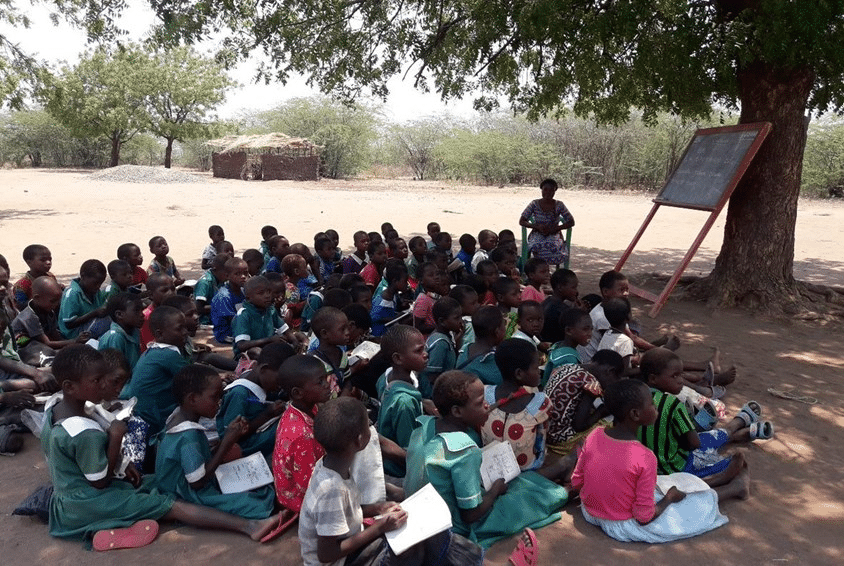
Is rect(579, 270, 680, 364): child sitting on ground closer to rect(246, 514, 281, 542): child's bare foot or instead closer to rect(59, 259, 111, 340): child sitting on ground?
rect(246, 514, 281, 542): child's bare foot

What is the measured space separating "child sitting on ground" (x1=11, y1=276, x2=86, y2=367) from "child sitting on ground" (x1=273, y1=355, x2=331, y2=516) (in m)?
2.54

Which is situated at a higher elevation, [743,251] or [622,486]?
[743,251]

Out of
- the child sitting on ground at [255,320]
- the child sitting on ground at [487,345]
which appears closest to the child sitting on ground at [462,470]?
the child sitting on ground at [487,345]

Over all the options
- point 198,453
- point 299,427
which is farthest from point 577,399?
point 198,453

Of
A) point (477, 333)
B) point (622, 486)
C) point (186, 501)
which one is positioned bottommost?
point (186, 501)

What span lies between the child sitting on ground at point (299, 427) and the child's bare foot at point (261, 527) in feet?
0.44

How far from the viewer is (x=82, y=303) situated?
16.3 ft

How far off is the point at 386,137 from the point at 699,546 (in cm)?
3573

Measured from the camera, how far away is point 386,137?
1454 inches

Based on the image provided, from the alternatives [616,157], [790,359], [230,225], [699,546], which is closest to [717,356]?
[790,359]

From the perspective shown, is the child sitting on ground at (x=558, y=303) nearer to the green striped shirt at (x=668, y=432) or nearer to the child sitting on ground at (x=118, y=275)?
the green striped shirt at (x=668, y=432)

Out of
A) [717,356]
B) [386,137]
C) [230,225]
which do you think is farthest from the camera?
[386,137]

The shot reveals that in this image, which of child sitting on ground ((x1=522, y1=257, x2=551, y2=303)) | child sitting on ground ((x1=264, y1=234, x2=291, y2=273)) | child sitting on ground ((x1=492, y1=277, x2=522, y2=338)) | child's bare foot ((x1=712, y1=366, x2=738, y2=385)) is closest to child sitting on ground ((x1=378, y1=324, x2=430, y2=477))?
child sitting on ground ((x1=492, y1=277, x2=522, y2=338))

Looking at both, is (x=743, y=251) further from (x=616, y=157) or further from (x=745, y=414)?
(x=616, y=157)
